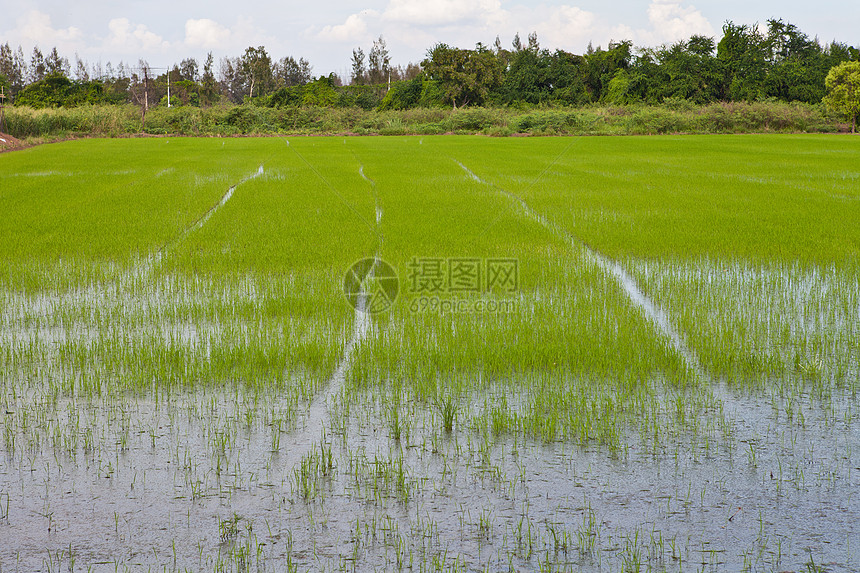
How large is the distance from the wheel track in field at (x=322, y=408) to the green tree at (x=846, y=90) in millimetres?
35036

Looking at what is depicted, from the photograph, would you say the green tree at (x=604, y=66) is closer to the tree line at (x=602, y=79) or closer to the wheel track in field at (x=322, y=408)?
the tree line at (x=602, y=79)

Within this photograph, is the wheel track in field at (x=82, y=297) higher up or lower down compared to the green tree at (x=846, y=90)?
lower down

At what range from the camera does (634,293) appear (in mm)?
6047

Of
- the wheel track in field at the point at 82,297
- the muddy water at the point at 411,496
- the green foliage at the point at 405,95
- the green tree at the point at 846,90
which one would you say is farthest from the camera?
the green foliage at the point at 405,95

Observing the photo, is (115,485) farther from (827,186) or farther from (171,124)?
(171,124)

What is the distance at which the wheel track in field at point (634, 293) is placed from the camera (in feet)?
14.4

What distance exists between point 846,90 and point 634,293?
110 ft

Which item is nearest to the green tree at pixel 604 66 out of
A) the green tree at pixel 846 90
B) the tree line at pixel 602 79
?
the tree line at pixel 602 79

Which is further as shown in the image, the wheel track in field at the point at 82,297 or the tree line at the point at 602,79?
the tree line at the point at 602,79

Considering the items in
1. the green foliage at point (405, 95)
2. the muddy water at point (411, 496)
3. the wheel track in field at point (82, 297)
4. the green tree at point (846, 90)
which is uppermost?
the green foliage at point (405, 95)

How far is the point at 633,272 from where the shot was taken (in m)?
6.82

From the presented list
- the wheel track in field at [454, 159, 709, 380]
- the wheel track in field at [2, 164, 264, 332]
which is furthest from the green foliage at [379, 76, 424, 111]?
the wheel track in field at [2, 164, 264, 332]

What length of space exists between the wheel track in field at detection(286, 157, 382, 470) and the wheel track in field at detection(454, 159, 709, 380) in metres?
1.85

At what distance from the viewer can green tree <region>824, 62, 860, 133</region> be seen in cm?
3369
